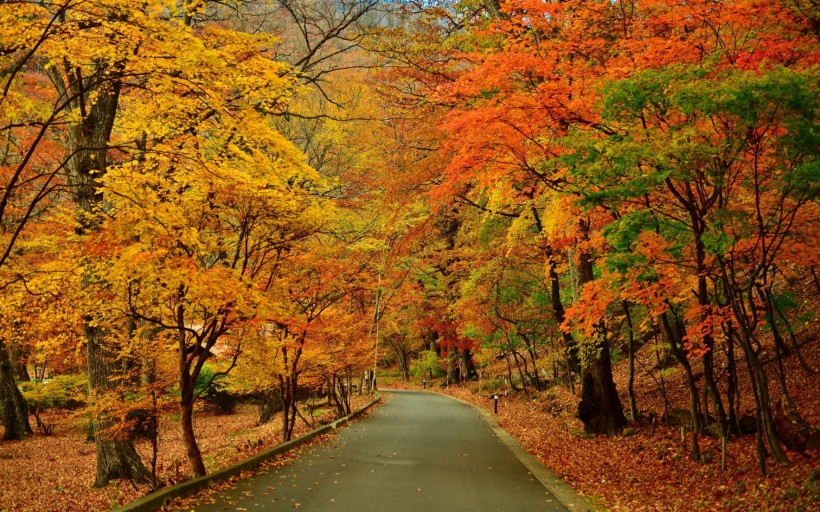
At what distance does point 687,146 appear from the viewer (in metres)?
6.21

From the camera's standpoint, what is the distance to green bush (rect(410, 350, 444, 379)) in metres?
46.4

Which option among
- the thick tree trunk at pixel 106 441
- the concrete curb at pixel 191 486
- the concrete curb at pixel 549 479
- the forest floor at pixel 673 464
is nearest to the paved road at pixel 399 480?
the concrete curb at pixel 549 479

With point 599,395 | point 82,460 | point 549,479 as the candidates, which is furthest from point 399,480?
point 82,460

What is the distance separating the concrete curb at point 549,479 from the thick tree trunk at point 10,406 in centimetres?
1682

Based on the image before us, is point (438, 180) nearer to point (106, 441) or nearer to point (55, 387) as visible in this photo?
point (106, 441)

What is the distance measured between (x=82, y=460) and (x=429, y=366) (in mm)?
31830

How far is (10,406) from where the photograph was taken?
65.8 feet

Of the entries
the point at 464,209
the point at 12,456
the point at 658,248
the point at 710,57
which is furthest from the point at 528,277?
the point at 12,456

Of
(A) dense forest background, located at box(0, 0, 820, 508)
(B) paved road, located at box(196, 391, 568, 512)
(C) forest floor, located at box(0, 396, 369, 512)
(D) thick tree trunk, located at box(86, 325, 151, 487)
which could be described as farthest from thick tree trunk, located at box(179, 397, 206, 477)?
(D) thick tree trunk, located at box(86, 325, 151, 487)

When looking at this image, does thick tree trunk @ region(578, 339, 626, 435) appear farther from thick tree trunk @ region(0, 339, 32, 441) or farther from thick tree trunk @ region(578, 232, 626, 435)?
thick tree trunk @ region(0, 339, 32, 441)

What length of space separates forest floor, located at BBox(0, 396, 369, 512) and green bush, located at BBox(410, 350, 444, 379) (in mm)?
21698

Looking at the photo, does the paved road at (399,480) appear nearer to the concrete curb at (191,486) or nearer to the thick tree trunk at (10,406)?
the concrete curb at (191,486)

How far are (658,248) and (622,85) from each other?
3.30 metres

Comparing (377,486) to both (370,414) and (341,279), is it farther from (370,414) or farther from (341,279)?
(370,414)
